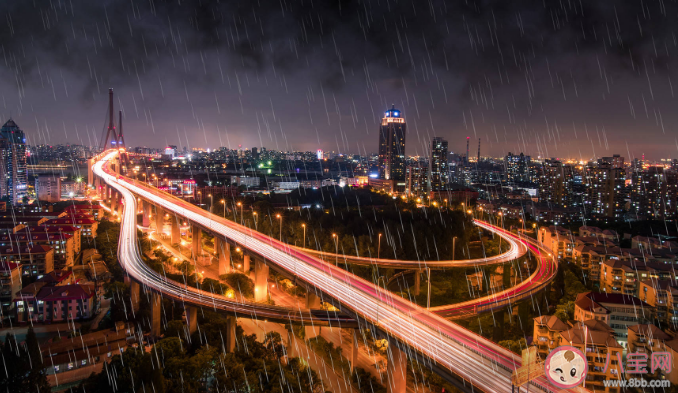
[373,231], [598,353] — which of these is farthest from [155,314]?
[598,353]

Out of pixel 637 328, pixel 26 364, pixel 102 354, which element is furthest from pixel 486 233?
pixel 26 364

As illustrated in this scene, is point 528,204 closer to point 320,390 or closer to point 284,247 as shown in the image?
point 284,247

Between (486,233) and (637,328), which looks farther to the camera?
Answer: (486,233)

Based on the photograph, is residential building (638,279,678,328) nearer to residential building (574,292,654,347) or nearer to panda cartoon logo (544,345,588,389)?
residential building (574,292,654,347)

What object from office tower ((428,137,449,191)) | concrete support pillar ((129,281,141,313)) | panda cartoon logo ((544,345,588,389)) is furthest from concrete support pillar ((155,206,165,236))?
office tower ((428,137,449,191))

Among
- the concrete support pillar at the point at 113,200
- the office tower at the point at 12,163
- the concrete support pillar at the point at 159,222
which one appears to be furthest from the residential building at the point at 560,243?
the office tower at the point at 12,163

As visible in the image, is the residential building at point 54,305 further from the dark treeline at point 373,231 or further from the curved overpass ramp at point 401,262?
the dark treeline at point 373,231

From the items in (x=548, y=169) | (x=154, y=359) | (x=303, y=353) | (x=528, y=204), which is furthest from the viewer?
(x=548, y=169)

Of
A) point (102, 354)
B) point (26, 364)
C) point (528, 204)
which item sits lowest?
point (528, 204)
